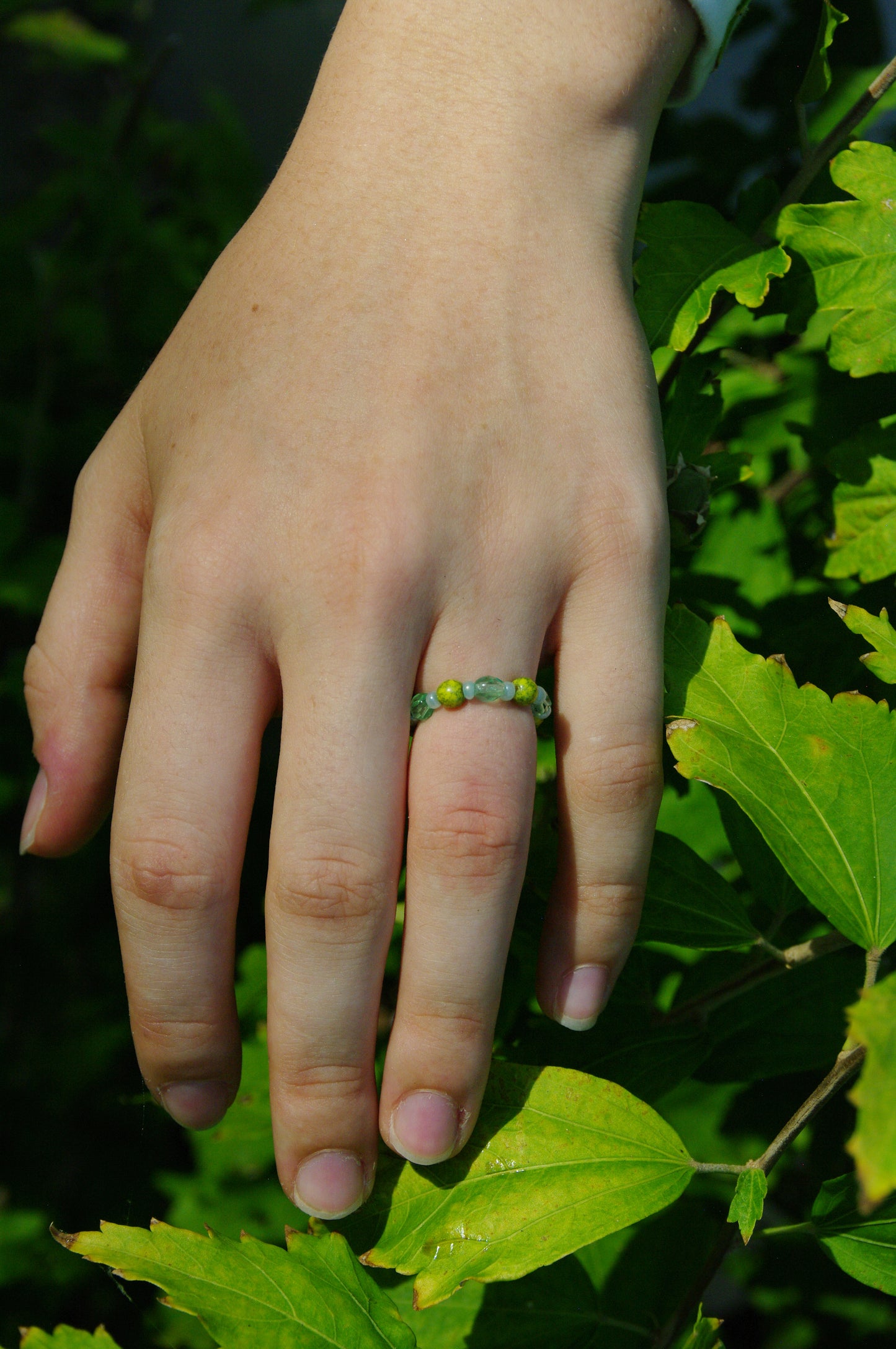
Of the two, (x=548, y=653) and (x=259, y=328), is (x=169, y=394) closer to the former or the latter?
(x=259, y=328)

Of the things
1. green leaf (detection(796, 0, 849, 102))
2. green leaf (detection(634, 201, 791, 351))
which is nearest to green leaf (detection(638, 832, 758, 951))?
green leaf (detection(634, 201, 791, 351))

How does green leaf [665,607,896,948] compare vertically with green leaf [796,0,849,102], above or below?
below

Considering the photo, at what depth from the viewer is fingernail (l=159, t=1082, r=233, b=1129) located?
0.89 meters

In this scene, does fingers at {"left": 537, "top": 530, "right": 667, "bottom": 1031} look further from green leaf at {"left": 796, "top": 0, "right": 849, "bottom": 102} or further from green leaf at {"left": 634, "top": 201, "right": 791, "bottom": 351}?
green leaf at {"left": 796, "top": 0, "right": 849, "bottom": 102}

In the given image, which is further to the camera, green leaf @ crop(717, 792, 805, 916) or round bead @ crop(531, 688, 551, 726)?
green leaf @ crop(717, 792, 805, 916)

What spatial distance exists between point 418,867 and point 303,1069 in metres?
0.18

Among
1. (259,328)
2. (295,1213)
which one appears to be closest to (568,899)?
(259,328)

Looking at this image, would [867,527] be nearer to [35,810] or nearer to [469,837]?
[469,837]

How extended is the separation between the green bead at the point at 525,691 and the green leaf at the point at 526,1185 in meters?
0.31

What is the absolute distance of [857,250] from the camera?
1.00 meters

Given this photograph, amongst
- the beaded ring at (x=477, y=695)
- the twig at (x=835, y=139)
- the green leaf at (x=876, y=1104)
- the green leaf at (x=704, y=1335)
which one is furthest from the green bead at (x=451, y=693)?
the twig at (x=835, y=139)

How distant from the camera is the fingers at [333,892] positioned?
790 mm

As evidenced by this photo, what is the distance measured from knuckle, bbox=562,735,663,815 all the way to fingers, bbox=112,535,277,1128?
0.26 metres

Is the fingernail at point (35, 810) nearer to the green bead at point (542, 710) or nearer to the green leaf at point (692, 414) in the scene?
the green bead at point (542, 710)
